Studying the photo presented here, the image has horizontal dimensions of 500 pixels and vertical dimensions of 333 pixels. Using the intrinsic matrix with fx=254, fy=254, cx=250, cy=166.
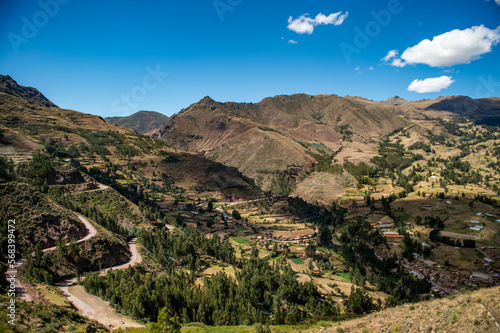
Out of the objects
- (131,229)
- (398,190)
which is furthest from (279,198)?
(131,229)

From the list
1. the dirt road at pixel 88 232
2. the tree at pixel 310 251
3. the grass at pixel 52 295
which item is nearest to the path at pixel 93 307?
the grass at pixel 52 295

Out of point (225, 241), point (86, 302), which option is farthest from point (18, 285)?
point (225, 241)

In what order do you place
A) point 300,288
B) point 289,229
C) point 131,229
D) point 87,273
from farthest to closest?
point 289,229, point 131,229, point 300,288, point 87,273

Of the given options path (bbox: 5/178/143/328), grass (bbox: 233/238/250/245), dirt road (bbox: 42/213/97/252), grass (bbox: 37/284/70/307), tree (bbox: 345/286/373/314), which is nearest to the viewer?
path (bbox: 5/178/143/328)

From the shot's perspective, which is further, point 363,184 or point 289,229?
point 363,184

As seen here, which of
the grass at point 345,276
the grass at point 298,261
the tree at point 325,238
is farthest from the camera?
the tree at point 325,238

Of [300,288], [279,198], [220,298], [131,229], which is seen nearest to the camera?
[220,298]

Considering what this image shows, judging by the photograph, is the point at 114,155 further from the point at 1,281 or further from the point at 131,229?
the point at 1,281

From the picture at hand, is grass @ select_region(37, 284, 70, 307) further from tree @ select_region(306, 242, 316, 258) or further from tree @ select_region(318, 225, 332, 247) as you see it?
tree @ select_region(318, 225, 332, 247)

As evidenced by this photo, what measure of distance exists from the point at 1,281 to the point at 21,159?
81165 mm

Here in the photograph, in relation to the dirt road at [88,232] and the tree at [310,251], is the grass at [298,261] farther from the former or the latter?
the dirt road at [88,232]

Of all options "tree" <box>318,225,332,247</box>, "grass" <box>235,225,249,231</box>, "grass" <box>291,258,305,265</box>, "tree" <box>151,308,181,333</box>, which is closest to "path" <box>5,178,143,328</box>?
"tree" <box>151,308,181,333</box>

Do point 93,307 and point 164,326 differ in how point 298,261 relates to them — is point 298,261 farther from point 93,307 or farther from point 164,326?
point 93,307

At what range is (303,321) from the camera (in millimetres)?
57375
